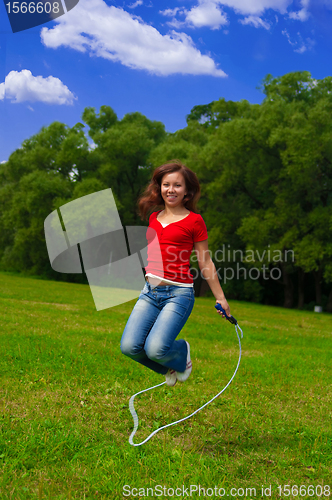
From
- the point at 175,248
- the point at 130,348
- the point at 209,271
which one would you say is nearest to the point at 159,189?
the point at 175,248

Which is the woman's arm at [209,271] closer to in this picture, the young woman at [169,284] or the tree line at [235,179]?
the young woman at [169,284]

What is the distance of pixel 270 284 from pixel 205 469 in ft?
116

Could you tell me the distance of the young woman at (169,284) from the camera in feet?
14.2

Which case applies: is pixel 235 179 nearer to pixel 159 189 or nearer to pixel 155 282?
pixel 159 189

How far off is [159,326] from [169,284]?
0.47 metres

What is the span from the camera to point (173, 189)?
4.70 metres

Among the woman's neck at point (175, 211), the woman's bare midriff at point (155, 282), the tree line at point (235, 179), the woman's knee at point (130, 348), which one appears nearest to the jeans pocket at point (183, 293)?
the woman's bare midriff at point (155, 282)

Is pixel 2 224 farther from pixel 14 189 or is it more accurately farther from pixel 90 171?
pixel 90 171

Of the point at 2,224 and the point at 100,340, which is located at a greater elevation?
the point at 2,224

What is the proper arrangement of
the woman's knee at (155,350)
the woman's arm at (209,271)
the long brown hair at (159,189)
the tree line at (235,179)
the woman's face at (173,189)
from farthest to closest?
the tree line at (235,179)
the long brown hair at (159,189)
the woman's face at (173,189)
the woman's arm at (209,271)
the woman's knee at (155,350)

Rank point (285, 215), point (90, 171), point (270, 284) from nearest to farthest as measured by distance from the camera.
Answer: point (285, 215)
point (270, 284)
point (90, 171)

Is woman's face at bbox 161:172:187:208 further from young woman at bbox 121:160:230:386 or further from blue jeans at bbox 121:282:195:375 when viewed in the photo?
blue jeans at bbox 121:282:195:375

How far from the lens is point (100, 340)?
938 cm

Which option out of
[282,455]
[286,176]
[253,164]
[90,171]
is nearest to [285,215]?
[286,176]
